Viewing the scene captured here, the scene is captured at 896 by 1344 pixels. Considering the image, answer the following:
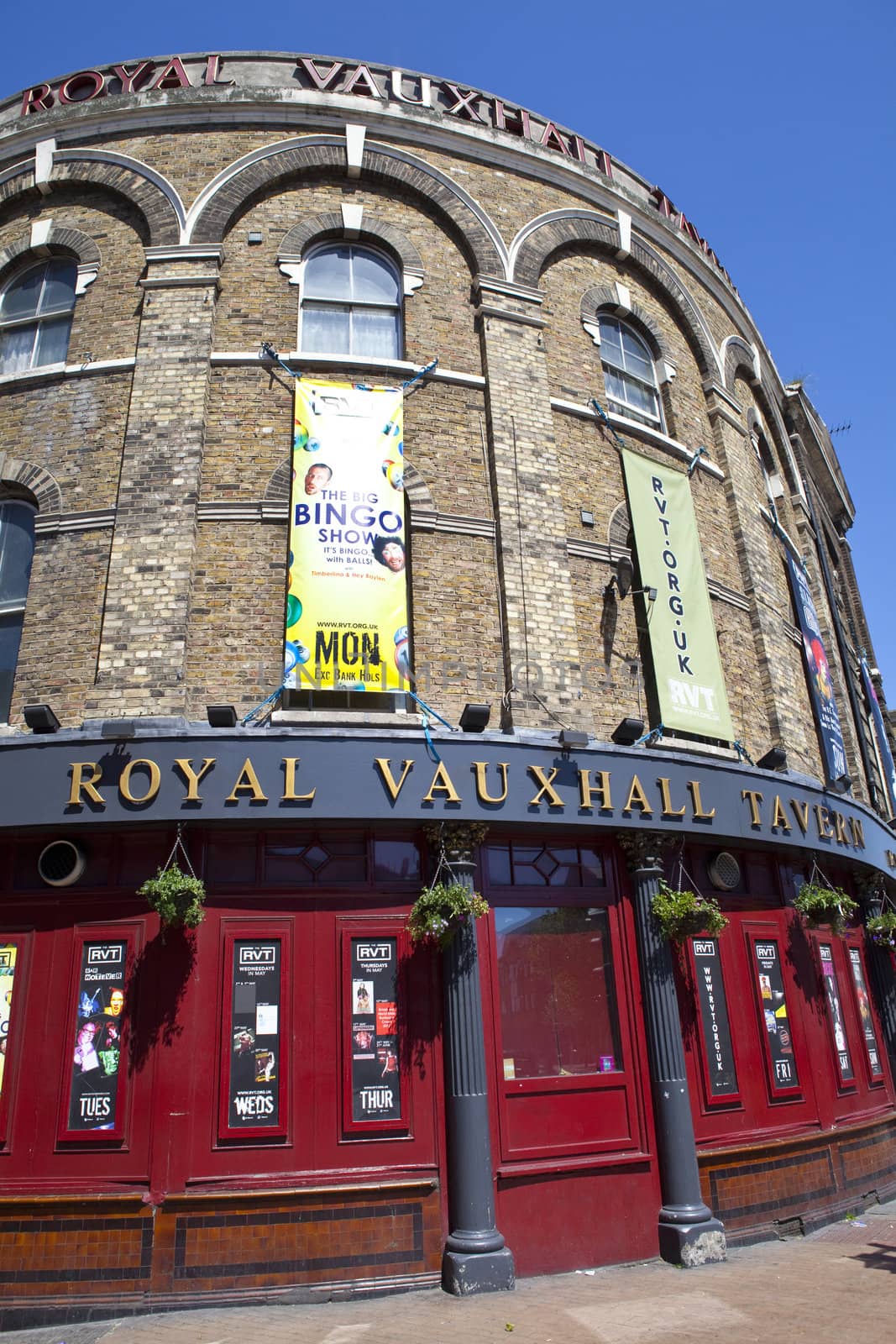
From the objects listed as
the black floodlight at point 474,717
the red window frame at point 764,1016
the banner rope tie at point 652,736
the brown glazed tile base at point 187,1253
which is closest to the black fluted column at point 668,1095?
the banner rope tie at point 652,736

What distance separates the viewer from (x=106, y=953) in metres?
7.89

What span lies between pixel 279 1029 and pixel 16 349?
28.8ft

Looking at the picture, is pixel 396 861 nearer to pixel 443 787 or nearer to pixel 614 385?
pixel 443 787

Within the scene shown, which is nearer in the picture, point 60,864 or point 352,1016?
point 352,1016

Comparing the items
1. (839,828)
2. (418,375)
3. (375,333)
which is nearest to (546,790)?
(839,828)

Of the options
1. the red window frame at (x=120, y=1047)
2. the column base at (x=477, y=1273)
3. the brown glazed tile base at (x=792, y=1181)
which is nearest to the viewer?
the column base at (x=477, y=1273)

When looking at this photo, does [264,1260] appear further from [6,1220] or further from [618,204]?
[618,204]

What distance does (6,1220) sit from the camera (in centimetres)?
716

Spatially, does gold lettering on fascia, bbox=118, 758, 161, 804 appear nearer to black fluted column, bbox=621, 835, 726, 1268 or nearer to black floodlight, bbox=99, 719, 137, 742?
black floodlight, bbox=99, 719, 137, 742

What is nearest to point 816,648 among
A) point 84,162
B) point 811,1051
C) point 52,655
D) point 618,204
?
point 811,1051

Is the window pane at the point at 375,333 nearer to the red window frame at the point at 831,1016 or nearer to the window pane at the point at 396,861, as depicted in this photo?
the window pane at the point at 396,861

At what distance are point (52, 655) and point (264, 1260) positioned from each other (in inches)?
227

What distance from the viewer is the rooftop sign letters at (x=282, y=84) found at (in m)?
11.9

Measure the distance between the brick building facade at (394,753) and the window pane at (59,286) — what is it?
5 centimetres
